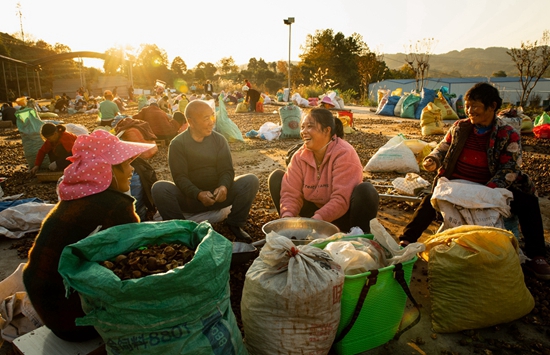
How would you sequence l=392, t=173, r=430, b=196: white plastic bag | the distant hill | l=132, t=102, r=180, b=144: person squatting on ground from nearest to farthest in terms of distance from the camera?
l=392, t=173, r=430, b=196: white plastic bag < l=132, t=102, r=180, b=144: person squatting on ground < the distant hill

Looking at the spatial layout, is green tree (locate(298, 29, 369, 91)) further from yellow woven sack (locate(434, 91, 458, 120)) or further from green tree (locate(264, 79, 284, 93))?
yellow woven sack (locate(434, 91, 458, 120))

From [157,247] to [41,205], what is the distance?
295cm

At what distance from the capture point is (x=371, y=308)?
1819mm

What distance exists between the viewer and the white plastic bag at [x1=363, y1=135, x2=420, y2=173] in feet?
17.5

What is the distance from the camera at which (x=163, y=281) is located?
48.1 inches

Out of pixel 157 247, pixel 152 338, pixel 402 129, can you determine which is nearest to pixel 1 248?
pixel 157 247

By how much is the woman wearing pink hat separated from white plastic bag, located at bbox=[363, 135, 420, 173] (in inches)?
169

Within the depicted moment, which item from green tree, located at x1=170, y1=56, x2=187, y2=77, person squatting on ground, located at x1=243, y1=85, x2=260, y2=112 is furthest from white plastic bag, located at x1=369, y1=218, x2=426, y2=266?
green tree, located at x1=170, y1=56, x2=187, y2=77

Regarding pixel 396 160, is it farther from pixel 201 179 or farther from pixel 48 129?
pixel 48 129

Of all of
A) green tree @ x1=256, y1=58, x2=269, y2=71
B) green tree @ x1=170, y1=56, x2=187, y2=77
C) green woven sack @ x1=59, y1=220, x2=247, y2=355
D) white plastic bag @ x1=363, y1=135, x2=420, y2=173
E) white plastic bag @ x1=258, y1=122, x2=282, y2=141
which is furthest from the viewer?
green tree @ x1=170, y1=56, x2=187, y2=77

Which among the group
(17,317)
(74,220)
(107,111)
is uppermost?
(107,111)

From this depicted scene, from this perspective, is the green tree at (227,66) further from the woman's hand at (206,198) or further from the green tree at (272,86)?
the woman's hand at (206,198)

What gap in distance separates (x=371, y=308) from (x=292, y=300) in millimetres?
509

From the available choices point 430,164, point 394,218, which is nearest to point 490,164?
point 430,164
